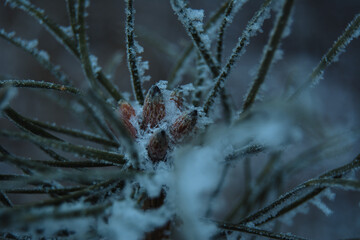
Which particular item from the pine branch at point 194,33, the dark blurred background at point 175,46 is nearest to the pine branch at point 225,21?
the pine branch at point 194,33

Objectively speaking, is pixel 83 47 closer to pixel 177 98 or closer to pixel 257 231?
pixel 177 98

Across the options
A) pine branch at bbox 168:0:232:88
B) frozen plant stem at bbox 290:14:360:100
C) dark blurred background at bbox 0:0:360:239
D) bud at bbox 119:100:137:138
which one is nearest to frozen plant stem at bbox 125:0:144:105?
bud at bbox 119:100:137:138

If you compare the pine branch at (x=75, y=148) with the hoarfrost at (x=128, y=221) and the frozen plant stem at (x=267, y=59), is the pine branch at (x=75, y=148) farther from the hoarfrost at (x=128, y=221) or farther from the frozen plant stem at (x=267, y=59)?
the frozen plant stem at (x=267, y=59)

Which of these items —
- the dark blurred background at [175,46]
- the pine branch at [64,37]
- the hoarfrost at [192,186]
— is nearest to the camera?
the hoarfrost at [192,186]

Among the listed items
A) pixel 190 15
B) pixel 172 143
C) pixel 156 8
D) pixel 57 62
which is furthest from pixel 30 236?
pixel 156 8

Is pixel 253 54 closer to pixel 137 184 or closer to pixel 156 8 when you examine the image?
pixel 156 8

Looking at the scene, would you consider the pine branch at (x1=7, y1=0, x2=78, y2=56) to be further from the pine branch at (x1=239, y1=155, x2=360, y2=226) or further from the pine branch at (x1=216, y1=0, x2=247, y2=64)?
the pine branch at (x1=239, y1=155, x2=360, y2=226)
